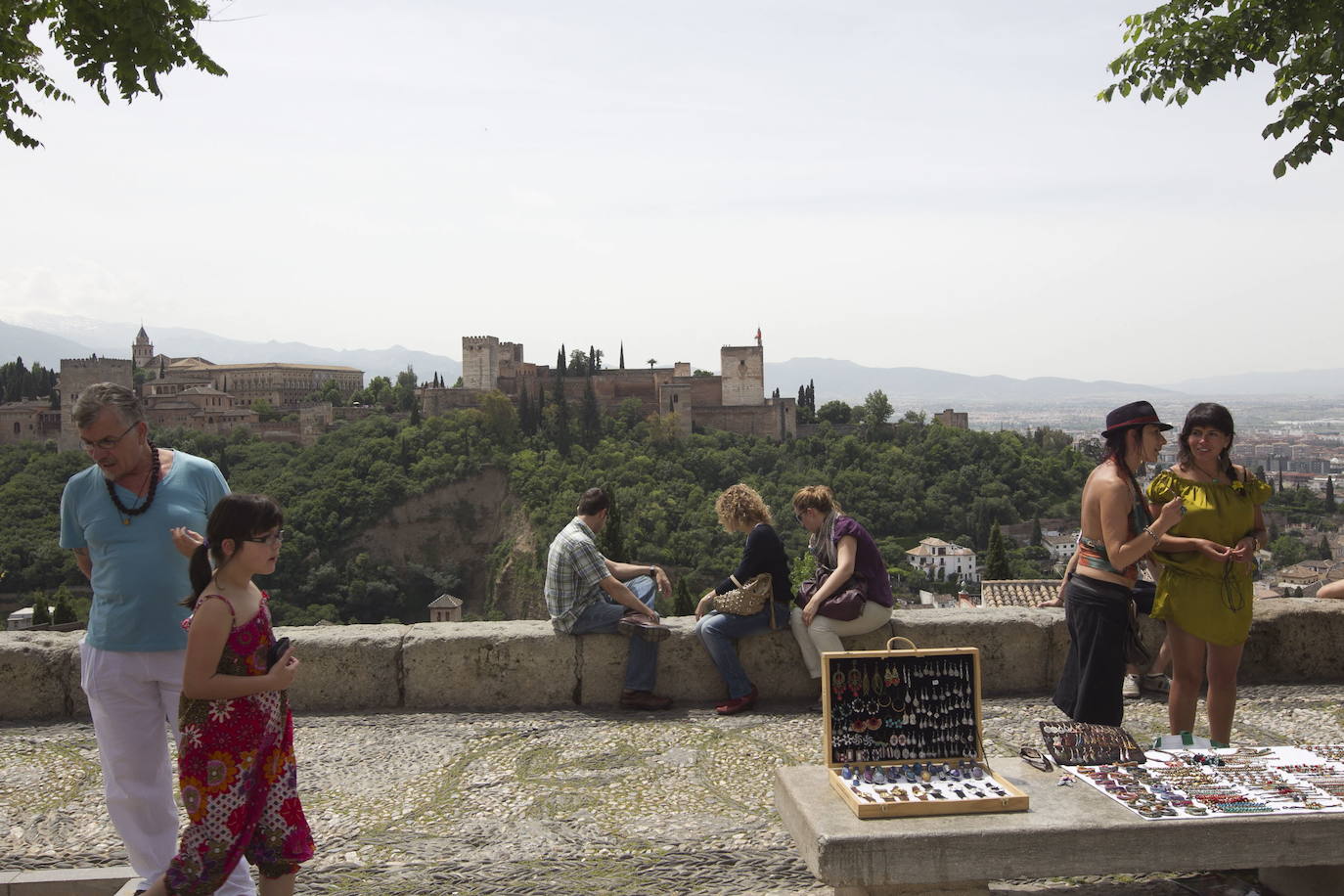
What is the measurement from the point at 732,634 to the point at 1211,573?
81.8 inches

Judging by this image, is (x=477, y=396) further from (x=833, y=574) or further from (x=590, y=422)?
(x=833, y=574)

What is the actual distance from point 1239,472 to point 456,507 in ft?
185

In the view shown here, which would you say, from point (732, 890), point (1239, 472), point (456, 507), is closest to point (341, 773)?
point (732, 890)

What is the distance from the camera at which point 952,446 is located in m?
64.8

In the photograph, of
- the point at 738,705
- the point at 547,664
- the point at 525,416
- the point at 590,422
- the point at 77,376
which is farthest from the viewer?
the point at 590,422

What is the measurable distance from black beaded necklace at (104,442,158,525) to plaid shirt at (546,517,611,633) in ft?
6.81

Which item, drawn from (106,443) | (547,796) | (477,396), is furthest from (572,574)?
(477,396)

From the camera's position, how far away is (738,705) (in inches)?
187

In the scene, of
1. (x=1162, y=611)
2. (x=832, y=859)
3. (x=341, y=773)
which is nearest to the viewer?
(x=832, y=859)

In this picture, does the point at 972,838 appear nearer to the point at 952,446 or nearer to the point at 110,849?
the point at 110,849

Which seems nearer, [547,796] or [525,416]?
[547,796]

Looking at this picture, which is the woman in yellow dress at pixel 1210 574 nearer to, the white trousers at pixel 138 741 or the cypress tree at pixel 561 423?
the white trousers at pixel 138 741

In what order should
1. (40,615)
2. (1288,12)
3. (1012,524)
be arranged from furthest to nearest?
(1012,524), (40,615), (1288,12)

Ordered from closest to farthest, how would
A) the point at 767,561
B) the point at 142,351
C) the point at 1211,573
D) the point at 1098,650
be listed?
the point at 1098,650 → the point at 1211,573 → the point at 767,561 → the point at 142,351
